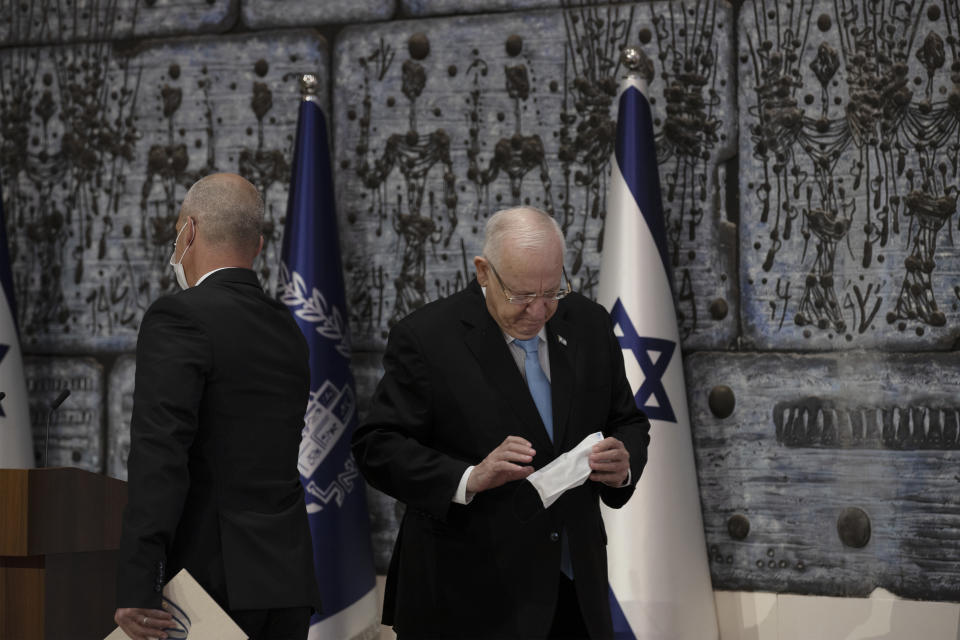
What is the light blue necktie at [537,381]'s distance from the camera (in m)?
2.41

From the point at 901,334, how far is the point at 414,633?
219cm

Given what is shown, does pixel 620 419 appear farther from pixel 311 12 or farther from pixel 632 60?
pixel 311 12

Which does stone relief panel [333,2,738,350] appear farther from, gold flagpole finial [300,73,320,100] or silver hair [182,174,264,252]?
silver hair [182,174,264,252]

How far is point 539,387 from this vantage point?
2.44 metres

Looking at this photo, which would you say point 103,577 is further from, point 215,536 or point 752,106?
point 752,106

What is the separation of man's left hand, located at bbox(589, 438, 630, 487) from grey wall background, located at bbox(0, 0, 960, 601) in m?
1.68

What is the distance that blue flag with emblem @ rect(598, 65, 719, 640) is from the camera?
3414mm

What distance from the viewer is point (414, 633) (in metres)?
2.36

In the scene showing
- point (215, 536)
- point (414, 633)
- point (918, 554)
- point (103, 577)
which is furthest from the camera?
point (918, 554)

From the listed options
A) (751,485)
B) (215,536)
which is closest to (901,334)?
(751,485)

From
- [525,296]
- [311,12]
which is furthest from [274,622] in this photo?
[311,12]

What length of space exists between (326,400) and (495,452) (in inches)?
67.7

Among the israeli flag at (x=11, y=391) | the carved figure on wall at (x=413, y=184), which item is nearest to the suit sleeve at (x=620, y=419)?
the carved figure on wall at (x=413, y=184)

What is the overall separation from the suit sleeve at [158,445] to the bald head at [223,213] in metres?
0.24
